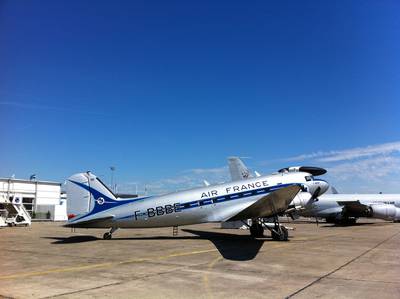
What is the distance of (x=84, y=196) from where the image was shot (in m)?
21.5

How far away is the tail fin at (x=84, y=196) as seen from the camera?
2145 centimetres

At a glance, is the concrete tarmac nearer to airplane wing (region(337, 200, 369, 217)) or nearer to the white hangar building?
airplane wing (region(337, 200, 369, 217))

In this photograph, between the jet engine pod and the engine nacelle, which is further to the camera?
the engine nacelle

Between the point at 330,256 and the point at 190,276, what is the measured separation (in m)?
7.39

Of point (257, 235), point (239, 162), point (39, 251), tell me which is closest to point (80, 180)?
point (39, 251)

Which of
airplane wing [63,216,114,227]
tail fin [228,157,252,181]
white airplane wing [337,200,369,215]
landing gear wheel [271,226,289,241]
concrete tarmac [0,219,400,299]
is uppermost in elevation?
tail fin [228,157,252,181]

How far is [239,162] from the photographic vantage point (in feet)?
130

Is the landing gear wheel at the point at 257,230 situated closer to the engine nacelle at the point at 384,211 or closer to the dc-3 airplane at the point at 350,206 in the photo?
the dc-3 airplane at the point at 350,206

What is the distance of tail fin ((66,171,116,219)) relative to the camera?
2145 cm

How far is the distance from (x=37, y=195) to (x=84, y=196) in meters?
58.5

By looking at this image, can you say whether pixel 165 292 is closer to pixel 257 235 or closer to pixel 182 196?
pixel 182 196

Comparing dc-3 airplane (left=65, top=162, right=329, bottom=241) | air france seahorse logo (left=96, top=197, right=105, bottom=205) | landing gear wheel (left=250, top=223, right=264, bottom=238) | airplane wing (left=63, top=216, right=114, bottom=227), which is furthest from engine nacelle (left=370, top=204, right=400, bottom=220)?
air france seahorse logo (left=96, top=197, right=105, bottom=205)

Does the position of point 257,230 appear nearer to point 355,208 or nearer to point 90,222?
point 90,222

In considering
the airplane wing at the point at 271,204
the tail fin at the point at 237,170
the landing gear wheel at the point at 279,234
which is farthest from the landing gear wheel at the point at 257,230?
the tail fin at the point at 237,170
